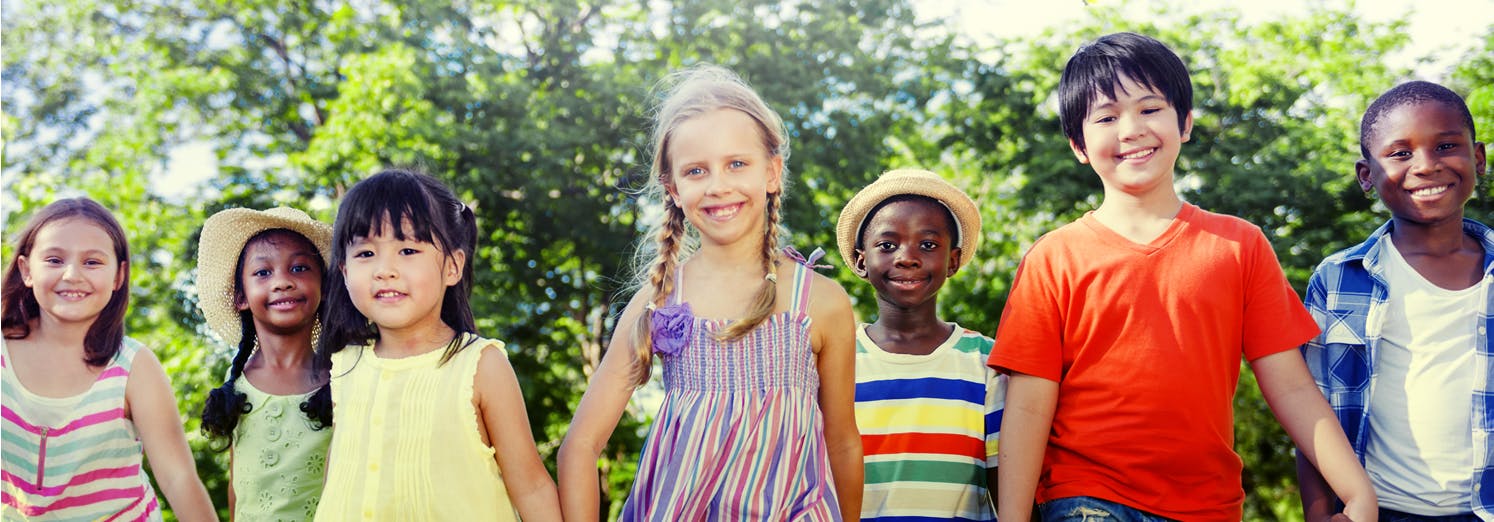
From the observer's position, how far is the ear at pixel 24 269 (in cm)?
340

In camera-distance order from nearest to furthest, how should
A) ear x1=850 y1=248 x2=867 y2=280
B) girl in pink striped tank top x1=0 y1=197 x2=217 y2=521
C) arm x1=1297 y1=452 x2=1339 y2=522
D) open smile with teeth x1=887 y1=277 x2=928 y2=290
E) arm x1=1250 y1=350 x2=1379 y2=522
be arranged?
arm x1=1250 y1=350 x2=1379 y2=522, arm x1=1297 y1=452 x2=1339 y2=522, girl in pink striped tank top x1=0 y1=197 x2=217 y2=521, open smile with teeth x1=887 y1=277 x2=928 y2=290, ear x1=850 y1=248 x2=867 y2=280

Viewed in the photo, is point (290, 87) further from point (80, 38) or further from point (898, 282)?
point (898, 282)

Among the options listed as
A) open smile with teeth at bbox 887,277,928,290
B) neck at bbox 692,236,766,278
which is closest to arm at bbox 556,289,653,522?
neck at bbox 692,236,766,278

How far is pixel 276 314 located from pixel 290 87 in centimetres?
1117

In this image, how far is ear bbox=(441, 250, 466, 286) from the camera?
3090 mm

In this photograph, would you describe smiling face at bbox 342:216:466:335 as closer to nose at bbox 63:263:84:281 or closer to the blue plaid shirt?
nose at bbox 63:263:84:281

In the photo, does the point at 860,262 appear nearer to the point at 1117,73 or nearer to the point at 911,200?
the point at 911,200

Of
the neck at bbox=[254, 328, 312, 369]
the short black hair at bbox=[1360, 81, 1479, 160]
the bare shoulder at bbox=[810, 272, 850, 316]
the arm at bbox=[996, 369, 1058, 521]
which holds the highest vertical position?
the short black hair at bbox=[1360, 81, 1479, 160]

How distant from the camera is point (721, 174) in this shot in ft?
9.23

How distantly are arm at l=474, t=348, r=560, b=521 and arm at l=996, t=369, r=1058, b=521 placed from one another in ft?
3.79

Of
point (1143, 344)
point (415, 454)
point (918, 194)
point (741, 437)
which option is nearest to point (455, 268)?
point (415, 454)

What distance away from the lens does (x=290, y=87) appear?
13.6 m

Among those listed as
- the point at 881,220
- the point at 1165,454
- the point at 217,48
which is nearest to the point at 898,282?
the point at 881,220

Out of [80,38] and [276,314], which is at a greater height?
[80,38]
